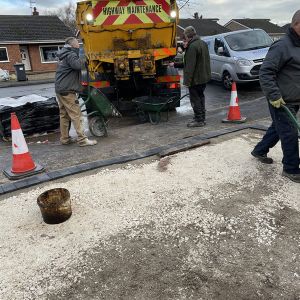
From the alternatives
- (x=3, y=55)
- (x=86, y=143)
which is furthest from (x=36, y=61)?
(x=86, y=143)

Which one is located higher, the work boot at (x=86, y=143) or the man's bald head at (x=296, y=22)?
the man's bald head at (x=296, y=22)

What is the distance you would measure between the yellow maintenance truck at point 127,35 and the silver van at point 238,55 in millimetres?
3607

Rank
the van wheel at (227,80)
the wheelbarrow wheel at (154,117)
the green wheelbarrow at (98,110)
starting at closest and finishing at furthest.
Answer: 1. the green wheelbarrow at (98,110)
2. the wheelbarrow wheel at (154,117)
3. the van wheel at (227,80)

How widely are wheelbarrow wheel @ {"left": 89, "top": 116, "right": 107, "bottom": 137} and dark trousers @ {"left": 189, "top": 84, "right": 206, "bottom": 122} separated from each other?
1.85 meters

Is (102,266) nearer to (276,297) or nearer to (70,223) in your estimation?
(70,223)

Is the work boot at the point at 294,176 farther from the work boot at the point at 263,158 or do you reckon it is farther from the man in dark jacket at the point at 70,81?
the man in dark jacket at the point at 70,81

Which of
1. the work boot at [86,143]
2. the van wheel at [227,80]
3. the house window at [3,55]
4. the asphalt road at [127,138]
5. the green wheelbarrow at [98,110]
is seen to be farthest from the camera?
the house window at [3,55]

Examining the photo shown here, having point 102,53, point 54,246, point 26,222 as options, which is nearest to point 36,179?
point 26,222

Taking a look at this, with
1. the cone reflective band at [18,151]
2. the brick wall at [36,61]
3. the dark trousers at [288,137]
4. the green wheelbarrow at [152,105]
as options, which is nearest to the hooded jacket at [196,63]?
the green wheelbarrow at [152,105]

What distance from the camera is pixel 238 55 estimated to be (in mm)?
10438

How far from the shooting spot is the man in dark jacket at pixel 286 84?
3623mm

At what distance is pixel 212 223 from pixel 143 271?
917 millimetres

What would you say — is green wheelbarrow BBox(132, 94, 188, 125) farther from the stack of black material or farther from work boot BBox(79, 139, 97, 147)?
the stack of black material

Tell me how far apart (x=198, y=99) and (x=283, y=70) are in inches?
113
